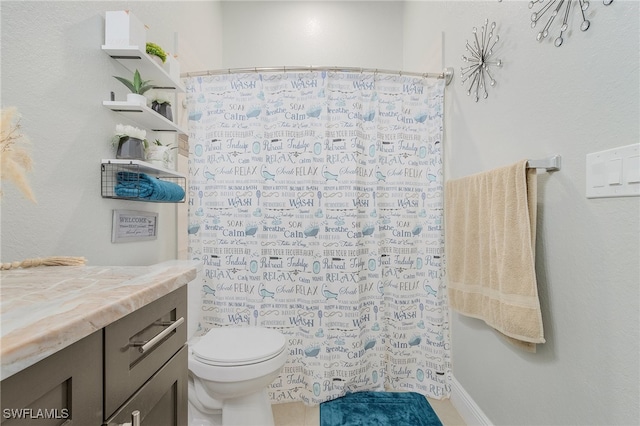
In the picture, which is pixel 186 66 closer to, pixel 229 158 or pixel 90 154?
pixel 229 158

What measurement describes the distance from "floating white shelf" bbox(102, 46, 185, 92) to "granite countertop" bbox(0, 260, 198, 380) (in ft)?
2.81

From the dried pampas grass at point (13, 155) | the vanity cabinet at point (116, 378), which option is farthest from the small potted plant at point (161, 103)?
the vanity cabinet at point (116, 378)

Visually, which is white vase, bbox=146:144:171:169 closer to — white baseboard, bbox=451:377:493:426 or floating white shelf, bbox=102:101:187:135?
floating white shelf, bbox=102:101:187:135

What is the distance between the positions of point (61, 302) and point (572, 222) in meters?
1.34

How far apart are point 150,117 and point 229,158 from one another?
538 millimetres

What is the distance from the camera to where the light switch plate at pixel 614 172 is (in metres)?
0.78

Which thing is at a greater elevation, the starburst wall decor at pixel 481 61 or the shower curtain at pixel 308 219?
the starburst wall decor at pixel 481 61

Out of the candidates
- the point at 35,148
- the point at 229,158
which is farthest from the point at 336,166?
the point at 35,148

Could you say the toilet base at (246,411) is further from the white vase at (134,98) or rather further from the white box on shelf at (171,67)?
the white box on shelf at (171,67)

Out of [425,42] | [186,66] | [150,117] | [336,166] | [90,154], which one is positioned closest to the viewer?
[90,154]

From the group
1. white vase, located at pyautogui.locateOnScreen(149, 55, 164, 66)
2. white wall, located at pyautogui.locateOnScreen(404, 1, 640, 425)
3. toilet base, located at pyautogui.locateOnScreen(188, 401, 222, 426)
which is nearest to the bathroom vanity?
toilet base, located at pyautogui.locateOnScreen(188, 401, 222, 426)

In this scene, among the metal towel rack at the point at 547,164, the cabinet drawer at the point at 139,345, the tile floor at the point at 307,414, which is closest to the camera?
the cabinet drawer at the point at 139,345

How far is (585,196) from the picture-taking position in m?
0.95

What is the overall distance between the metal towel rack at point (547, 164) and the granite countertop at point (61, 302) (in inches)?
46.5
